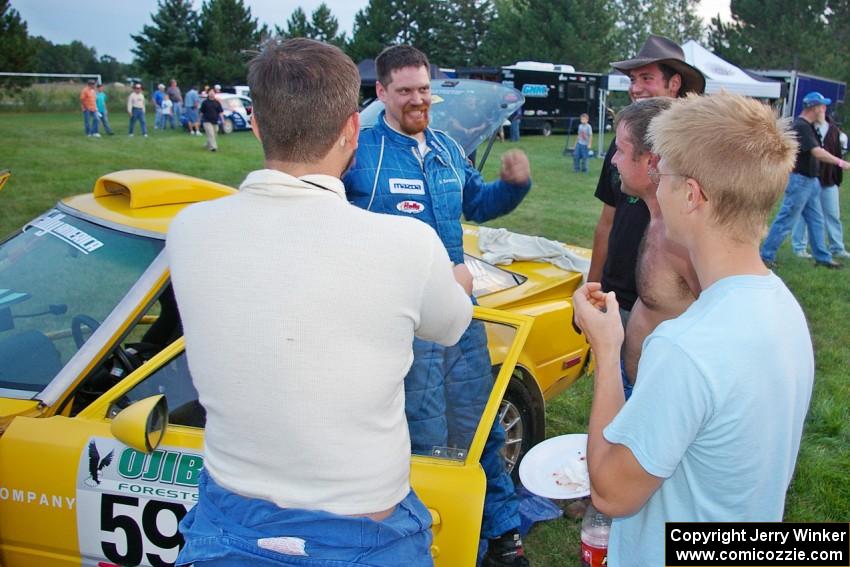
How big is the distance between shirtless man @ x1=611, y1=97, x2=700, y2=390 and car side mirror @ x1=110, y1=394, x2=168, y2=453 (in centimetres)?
167

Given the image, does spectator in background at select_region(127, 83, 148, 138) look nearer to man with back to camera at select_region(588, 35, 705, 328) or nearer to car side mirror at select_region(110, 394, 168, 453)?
man with back to camera at select_region(588, 35, 705, 328)

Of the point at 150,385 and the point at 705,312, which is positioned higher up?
the point at 705,312

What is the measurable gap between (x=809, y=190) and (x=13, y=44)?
136 feet

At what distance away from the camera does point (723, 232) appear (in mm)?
1366

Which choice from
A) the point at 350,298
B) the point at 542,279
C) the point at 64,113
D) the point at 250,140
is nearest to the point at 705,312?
the point at 350,298

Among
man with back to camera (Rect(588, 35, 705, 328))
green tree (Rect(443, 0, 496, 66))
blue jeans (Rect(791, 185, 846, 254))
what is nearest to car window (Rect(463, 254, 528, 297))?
man with back to camera (Rect(588, 35, 705, 328))

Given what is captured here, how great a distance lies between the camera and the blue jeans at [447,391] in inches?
86.0

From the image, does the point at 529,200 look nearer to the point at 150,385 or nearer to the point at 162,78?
the point at 150,385

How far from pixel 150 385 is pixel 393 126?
1.42 meters

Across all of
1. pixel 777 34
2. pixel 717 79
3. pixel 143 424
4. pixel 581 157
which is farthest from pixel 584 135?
pixel 777 34

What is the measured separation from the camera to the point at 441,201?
9.64 ft

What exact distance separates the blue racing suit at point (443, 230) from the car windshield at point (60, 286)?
3.14ft

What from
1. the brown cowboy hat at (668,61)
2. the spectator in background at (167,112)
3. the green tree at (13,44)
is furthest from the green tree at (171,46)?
the brown cowboy hat at (668,61)

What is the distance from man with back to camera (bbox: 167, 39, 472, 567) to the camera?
1238 millimetres
